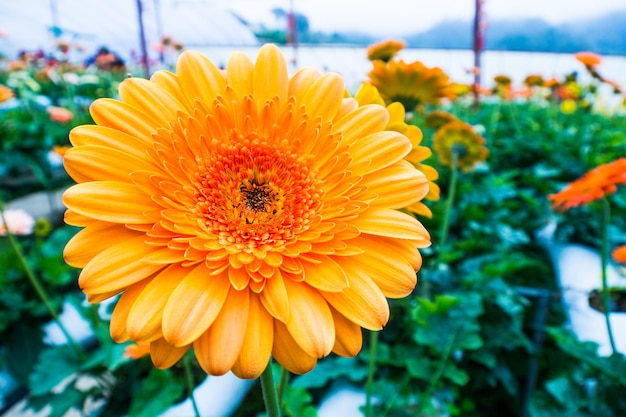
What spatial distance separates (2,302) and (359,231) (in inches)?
43.6

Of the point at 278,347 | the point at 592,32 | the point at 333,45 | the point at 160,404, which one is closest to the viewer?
the point at 278,347

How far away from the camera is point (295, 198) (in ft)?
1.39

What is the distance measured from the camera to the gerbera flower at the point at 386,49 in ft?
3.43

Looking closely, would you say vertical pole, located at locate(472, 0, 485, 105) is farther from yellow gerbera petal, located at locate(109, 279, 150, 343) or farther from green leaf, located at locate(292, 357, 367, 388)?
yellow gerbera petal, located at locate(109, 279, 150, 343)

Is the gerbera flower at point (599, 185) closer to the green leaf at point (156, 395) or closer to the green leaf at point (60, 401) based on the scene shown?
the green leaf at point (156, 395)

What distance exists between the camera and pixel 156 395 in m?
0.70

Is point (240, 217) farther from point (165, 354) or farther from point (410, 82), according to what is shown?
point (410, 82)

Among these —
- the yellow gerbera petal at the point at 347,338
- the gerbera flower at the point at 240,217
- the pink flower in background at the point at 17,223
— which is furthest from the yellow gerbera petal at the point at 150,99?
the pink flower in background at the point at 17,223

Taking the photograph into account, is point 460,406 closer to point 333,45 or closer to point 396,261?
point 396,261

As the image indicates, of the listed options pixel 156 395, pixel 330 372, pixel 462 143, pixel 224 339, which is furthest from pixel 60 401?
pixel 462 143

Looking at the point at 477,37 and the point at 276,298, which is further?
the point at 477,37

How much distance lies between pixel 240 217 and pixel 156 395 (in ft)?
1.45

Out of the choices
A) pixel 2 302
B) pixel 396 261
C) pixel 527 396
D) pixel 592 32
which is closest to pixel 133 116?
pixel 396 261

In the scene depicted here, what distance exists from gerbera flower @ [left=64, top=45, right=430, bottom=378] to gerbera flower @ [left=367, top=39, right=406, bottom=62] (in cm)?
72
